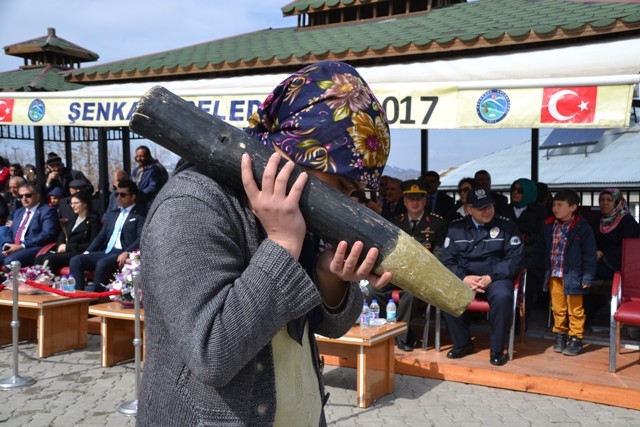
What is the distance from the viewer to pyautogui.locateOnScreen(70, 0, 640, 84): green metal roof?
21.6 feet

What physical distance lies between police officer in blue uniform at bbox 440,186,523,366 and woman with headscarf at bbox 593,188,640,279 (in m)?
1.54

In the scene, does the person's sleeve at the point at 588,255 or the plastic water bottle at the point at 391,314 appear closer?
the plastic water bottle at the point at 391,314

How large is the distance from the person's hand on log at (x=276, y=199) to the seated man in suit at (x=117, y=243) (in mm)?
7187

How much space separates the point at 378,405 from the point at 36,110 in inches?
210

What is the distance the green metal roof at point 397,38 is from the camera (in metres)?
6.60

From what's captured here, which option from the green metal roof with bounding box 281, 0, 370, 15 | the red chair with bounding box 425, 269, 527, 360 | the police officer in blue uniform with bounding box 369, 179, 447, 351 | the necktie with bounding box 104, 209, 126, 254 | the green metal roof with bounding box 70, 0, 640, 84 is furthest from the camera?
the green metal roof with bounding box 281, 0, 370, 15

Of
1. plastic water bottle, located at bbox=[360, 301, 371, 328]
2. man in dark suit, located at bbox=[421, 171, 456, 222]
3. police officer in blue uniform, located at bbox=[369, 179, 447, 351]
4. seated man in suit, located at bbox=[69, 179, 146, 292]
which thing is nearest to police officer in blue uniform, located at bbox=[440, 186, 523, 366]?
police officer in blue uniform, located at bbox=[369, 179, 447, 351]

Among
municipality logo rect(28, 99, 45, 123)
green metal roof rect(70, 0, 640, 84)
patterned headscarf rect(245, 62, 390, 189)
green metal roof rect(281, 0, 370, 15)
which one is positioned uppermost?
green metal roof rect(281, 0, 370, 15)

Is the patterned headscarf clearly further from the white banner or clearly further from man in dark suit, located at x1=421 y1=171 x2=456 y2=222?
man in dark suit, located at x1=421 y1=171 x2=456 y2=222

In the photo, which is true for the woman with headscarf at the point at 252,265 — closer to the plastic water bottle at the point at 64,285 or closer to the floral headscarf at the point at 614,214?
the plastic water bottle at the point at 64,285

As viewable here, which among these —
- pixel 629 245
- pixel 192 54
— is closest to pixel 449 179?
pixel 192 54

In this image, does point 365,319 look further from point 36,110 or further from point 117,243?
point 36,110

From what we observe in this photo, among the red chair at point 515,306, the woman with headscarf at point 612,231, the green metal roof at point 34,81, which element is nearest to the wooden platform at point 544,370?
the red chair at point 515,306

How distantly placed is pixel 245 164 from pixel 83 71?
30.6ft
